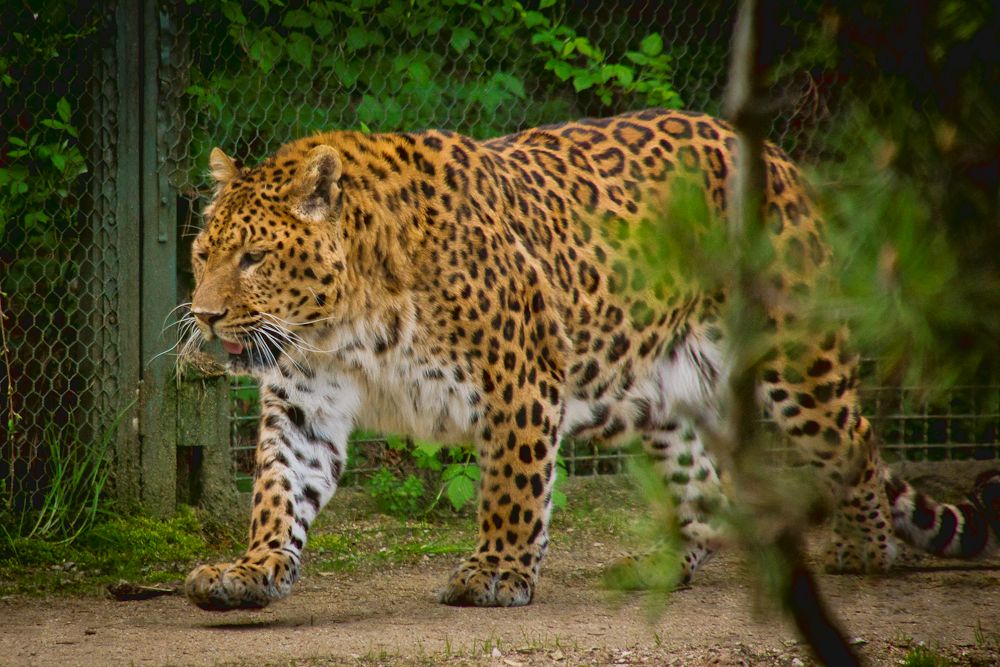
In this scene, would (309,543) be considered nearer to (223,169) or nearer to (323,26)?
(223,169)

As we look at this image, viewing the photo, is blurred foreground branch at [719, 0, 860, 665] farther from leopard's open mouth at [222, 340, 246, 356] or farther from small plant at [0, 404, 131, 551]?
small plant at [0, 404, 131, 551]

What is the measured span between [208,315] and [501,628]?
→ 1516 mm

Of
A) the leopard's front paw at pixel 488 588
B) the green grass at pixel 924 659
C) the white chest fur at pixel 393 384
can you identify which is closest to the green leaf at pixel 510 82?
the white chest fur at pixel 393 384

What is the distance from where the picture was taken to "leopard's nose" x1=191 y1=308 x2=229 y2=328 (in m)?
4.93

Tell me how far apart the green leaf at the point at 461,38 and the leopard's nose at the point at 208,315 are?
264 centimetres

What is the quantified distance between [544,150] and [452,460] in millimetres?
2015

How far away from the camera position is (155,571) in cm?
601

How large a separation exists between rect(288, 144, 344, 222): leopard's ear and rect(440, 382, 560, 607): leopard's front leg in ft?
3.05

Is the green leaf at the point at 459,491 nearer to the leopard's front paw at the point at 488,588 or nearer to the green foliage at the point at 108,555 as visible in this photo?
the green foliage at the point at 108,555

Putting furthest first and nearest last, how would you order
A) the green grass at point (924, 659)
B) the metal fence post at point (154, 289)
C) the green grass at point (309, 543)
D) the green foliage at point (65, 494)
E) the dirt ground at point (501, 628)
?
the metal fence post at point (154, 289) < the green foliage at point (65, 494) < the green grass at point (309, 543) < the dirt ground at point (501, 628) < the green grass at point (924, 659)

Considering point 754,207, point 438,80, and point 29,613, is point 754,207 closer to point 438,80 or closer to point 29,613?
point 29,613

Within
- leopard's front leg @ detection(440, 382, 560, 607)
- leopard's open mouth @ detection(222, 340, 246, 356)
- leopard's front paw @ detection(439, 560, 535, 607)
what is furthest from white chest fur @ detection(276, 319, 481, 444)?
leopard's front paw @ detection(439, 560, 535, 607)

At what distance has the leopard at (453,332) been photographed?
5.07 m

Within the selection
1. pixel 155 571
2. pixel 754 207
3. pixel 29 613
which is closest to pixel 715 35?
pixel 155 571
